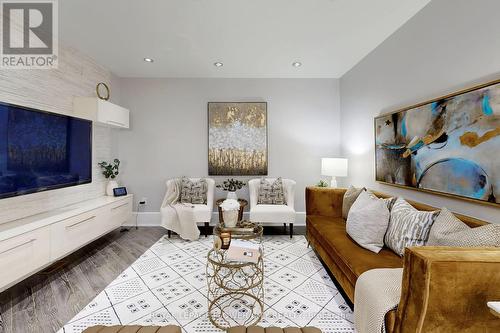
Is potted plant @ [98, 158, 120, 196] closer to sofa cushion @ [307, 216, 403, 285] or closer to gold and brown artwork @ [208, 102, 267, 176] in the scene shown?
gold and brown artwork @ [208, 102, 267, 176]

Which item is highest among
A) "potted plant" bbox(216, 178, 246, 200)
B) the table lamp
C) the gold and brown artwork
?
the gold and brown artwork

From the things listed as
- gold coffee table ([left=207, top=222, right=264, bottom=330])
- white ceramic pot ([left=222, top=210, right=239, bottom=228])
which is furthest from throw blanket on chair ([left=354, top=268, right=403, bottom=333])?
white ceramic pot ([left=222, top=210, right=239, bottom=228])

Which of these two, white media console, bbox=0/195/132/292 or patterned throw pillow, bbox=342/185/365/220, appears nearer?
white media console, bbox=0/195/132/292

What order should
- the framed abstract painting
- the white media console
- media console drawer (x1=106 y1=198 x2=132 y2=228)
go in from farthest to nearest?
media console drawer (x1=106 y1=198 x2=132 y2=228), the white media console, the framed abstract painting

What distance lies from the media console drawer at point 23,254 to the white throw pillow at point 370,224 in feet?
9.50

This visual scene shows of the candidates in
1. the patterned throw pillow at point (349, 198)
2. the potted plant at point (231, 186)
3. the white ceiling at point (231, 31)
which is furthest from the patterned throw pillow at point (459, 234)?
the potted plant at point (231, 186)

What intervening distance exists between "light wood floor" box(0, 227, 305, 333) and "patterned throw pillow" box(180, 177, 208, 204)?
800mm

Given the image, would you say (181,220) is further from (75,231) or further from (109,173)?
(109,173)

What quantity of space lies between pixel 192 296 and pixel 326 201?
1972 millimetres

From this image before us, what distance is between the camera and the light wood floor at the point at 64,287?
178 cm

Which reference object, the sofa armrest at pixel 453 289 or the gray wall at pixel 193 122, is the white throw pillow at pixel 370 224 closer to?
the sofa armrest at pixel 453 289

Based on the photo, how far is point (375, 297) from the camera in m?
1.32

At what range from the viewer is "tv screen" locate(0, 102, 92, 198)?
78.2 inches

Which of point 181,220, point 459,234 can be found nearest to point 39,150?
point 181,220
